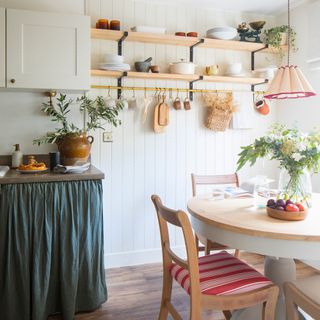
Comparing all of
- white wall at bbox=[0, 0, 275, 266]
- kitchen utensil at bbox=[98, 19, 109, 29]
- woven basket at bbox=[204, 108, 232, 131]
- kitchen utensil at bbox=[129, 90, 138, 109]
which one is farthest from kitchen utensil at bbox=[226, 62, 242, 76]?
kitchen utensil at bbox=[98, 19, 109, 29]

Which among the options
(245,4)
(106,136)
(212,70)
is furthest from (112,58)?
(245,4)

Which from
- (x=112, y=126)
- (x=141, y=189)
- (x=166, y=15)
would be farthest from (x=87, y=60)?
(x=141, y=189)

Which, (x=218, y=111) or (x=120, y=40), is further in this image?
(x=218, y=111)

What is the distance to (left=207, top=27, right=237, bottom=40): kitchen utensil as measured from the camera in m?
3.09

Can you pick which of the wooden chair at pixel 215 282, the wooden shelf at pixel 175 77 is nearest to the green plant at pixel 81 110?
the wooden shelf at pixel 175 77

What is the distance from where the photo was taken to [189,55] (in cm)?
324

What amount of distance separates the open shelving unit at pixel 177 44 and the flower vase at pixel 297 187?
1526mm

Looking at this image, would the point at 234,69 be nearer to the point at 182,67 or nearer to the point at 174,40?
the point at 182,67

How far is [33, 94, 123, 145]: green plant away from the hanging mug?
1371 millimetres

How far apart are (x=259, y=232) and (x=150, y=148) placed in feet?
5.79

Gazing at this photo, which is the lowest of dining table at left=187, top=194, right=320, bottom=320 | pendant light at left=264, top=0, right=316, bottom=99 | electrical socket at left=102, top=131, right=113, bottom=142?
dining table at left=187, top=194, right=320, bottom=320

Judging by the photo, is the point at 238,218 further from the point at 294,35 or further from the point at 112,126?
the point at 294,35

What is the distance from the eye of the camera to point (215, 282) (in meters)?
1.68

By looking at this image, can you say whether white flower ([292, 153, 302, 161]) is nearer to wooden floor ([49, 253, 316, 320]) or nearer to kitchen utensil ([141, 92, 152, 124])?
wooden floor ([49, 253, 316, 320])
